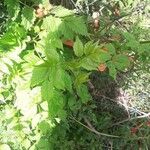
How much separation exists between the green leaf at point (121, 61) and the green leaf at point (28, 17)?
50 centimetres

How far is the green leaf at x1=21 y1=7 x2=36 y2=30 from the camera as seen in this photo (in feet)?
6.46

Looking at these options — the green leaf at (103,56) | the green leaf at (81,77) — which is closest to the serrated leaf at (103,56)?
the green leaf at (103,56)

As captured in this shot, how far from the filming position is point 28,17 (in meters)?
1.97

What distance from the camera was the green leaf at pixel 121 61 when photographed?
2006mm

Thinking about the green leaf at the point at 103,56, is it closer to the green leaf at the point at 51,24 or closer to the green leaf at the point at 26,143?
the green leaf at the point at 51,24

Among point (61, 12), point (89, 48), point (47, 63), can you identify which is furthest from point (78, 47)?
point (61, 12)

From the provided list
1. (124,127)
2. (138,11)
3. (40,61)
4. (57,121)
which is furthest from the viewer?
(138,11)

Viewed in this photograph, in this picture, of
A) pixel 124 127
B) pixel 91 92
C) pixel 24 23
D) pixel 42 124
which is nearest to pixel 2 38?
pixel 24 23

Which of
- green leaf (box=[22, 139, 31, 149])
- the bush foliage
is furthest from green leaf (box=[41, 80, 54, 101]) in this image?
green leaf (box=[22, 139, 31, 149])

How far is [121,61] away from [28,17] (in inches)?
22.3

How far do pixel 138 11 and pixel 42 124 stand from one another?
47.7 inches

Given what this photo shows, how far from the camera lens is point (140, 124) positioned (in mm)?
2514

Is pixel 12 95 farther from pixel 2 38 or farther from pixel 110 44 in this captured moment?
pixel 110 44

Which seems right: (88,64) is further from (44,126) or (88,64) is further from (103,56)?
(44,126)
